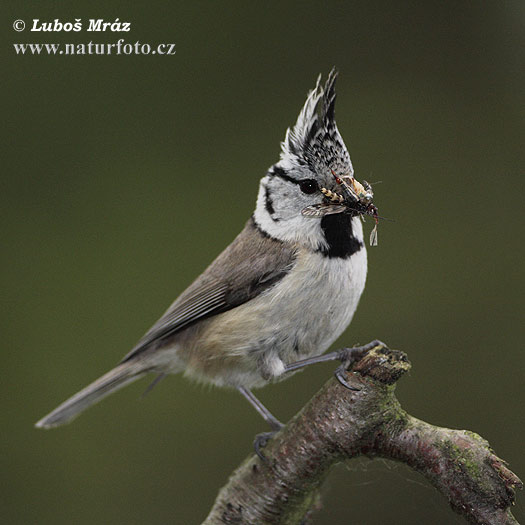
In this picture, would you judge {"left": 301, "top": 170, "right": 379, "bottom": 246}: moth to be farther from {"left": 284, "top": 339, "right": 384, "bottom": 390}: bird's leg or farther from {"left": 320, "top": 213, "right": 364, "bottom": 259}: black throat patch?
{"left": 284, "top": 339, "right": 384, "bottom": 390}: bird's leg

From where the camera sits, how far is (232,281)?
9.14 ft

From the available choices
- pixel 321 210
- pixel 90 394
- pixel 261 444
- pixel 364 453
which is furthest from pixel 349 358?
pixel 90 394

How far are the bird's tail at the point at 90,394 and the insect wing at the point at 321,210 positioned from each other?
3.49 feet

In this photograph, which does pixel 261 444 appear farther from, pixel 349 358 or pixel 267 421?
pixel 349 358

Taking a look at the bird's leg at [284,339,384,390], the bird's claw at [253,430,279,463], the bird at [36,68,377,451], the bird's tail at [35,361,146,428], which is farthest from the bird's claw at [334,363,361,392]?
the bird's tail at [35,361,146,428]

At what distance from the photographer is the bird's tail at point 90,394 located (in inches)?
117

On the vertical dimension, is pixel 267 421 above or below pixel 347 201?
below

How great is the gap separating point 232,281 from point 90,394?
84 cm

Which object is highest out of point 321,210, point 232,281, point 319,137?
point 319,137

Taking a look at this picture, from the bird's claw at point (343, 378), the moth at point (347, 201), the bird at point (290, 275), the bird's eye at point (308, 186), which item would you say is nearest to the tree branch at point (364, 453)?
the bird's claw at point (343, 378)

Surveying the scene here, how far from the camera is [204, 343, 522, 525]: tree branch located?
5.96 ft

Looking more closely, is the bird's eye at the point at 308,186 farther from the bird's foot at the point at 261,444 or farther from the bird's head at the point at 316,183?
the bird's foot at the point at 261,444

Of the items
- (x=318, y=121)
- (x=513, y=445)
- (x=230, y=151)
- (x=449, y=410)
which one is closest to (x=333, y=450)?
(x=318, y=121)

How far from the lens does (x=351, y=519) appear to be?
2.56 meters
